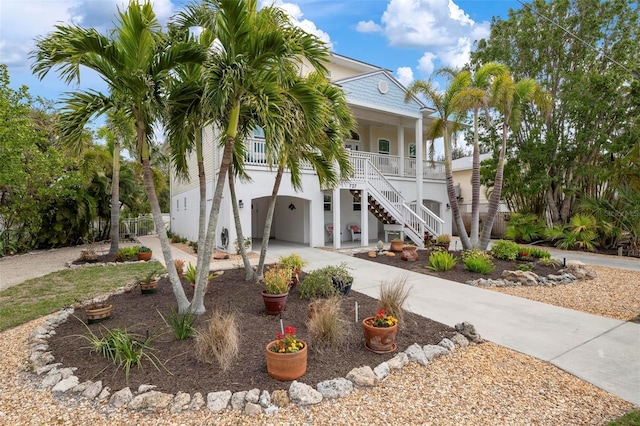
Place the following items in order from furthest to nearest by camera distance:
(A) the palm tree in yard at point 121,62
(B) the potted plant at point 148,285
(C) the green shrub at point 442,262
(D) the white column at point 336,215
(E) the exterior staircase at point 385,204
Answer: (E) the exterior staircase at point 385,204 < (D) the white column at point 336,215 < (C) the green shrub at point 442,262 < (B) the potted plant at point 148,285 < (A) the palm tree in yard at point 121,62

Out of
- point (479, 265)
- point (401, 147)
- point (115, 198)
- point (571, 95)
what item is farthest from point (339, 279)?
point (571, 95)

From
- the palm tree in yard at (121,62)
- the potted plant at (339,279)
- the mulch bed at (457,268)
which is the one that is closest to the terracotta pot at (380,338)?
the potted plant at (339,279)

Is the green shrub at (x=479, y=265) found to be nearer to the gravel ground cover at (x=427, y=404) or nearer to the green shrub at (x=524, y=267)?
the green shrub at (x=524, y=267)

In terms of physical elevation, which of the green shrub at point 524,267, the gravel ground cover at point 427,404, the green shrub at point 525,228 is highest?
the green shrub at point 525,228

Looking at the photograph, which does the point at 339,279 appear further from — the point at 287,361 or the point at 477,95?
the point at 477,95

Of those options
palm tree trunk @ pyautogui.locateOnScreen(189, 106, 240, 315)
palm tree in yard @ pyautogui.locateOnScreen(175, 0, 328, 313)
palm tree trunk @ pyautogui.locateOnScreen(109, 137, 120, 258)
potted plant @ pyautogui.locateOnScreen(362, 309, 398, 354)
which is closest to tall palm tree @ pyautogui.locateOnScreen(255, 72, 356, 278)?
palm tree in yard @ pyautogui.locateOnScreen(175, 0, 328, 313)

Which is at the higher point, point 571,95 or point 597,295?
point 571,95

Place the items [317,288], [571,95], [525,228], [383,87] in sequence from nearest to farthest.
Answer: [317,288] < [571,95] < [383,87] < [525,228]

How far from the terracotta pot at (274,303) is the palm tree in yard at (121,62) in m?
1.85

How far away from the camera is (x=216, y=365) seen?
12.0ft

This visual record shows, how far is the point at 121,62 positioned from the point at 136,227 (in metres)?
20.9

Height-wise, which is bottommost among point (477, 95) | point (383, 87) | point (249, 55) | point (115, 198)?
point (115, 198)

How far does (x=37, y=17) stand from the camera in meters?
6.39

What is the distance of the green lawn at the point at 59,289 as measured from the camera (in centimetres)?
600
